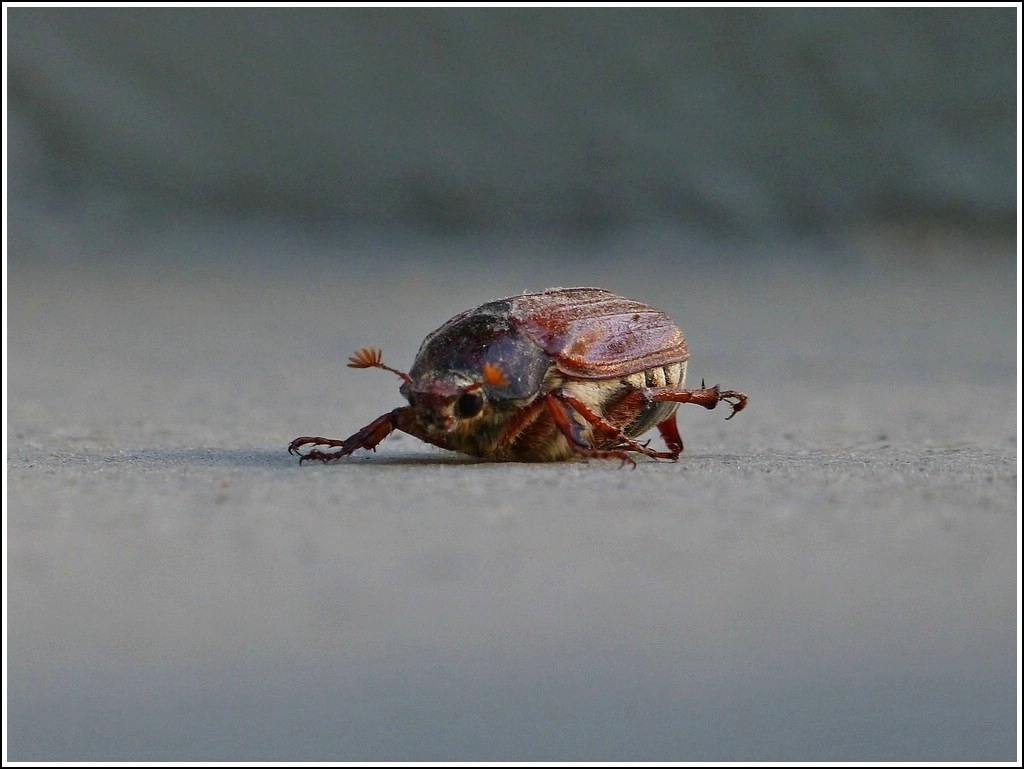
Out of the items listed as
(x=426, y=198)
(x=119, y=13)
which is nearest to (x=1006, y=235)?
(x=426, y=198)

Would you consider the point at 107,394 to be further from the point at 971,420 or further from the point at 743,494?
the point at 743,494

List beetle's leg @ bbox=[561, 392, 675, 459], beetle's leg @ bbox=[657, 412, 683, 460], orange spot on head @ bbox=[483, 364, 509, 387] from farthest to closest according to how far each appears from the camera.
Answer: beetle's leg @ bbox=[657, 412, 683, 460]
beetle's leg @ bbox=[561, 392, 675, 459]
orange spot on head @ bbox=[483, 364, 509, 387]

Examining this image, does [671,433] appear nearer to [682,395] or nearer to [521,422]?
[682,395]

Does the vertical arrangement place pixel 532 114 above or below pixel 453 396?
above

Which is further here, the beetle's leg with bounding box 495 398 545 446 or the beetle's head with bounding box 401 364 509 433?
the beetle's leg with bounding box 495 398 545 446

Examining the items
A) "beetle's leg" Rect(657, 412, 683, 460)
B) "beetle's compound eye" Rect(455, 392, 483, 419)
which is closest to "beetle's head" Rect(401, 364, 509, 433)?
"beetle's compound eye" Rect(455, 392, 483, 419)

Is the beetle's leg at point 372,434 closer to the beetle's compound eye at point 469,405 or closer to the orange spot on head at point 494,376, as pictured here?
the beetle's compound eye at point 469,405

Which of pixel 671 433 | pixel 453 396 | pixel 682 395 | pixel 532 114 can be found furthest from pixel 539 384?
pixel 532 114

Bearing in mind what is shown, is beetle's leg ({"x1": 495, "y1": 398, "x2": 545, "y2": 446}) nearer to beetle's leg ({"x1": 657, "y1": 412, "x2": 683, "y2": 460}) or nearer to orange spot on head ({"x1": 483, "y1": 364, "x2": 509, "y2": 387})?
orange spot on head ({"x1": 483, "y1": 364, "x2": 509, "y2": 387})
